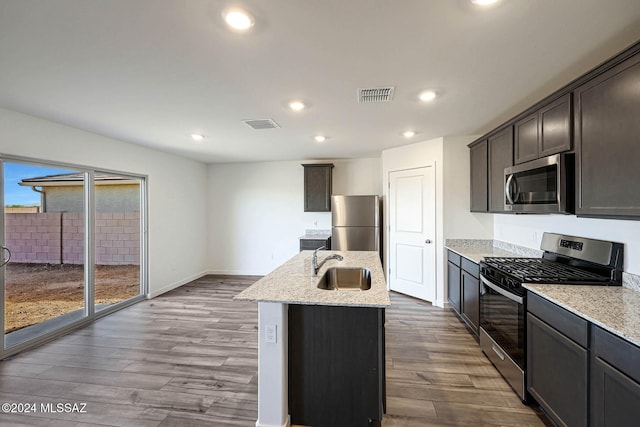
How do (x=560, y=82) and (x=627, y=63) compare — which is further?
(x=560, y=82)

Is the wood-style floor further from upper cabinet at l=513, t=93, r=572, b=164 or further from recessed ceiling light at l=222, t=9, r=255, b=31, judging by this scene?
recessed ceiling light at l=222, t=9, r=255, b=31

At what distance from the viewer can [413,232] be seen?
4.26m

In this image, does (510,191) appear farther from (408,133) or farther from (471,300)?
(408,133)

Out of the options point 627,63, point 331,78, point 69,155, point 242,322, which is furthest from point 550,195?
point 69,155

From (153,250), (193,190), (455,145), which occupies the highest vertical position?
(455,145)

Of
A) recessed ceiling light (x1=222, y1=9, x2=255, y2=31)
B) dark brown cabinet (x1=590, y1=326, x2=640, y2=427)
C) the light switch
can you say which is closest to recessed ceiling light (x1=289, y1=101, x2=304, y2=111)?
recessed ceiling light (x1=222, y1=9, x2=255, y2=31)

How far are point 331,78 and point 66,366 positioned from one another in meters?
3.52

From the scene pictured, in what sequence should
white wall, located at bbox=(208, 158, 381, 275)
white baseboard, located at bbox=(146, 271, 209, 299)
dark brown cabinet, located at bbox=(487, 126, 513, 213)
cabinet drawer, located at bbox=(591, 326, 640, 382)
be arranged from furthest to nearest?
white wall, located at bbox=(208, 158, 381, 275) → white baseboard, located at bbox=(146, 271, 209, 299) → dark brown cabinet, located at bbox=(487, 126, 513, 213) → cabinet drawer, located at bbox=(591, 326, 640, 382)

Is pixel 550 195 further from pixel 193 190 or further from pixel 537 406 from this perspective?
pixel 193 190

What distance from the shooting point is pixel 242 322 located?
3.39 meters

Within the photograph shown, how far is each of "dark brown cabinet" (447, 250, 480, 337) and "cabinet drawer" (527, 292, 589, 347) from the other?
0.94 m

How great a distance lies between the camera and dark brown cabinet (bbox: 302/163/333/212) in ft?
17.0

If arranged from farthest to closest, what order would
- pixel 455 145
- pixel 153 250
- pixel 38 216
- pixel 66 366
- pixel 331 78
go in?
pixel 153 250
pixel 455 145
pixel 38 216
pixel 66 366
pixel 331 78

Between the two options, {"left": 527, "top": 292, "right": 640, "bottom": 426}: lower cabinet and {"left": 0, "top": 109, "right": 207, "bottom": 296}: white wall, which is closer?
{"left": 527, "top": 292, "right": 640, "bottom": 426}: lower cabinet
